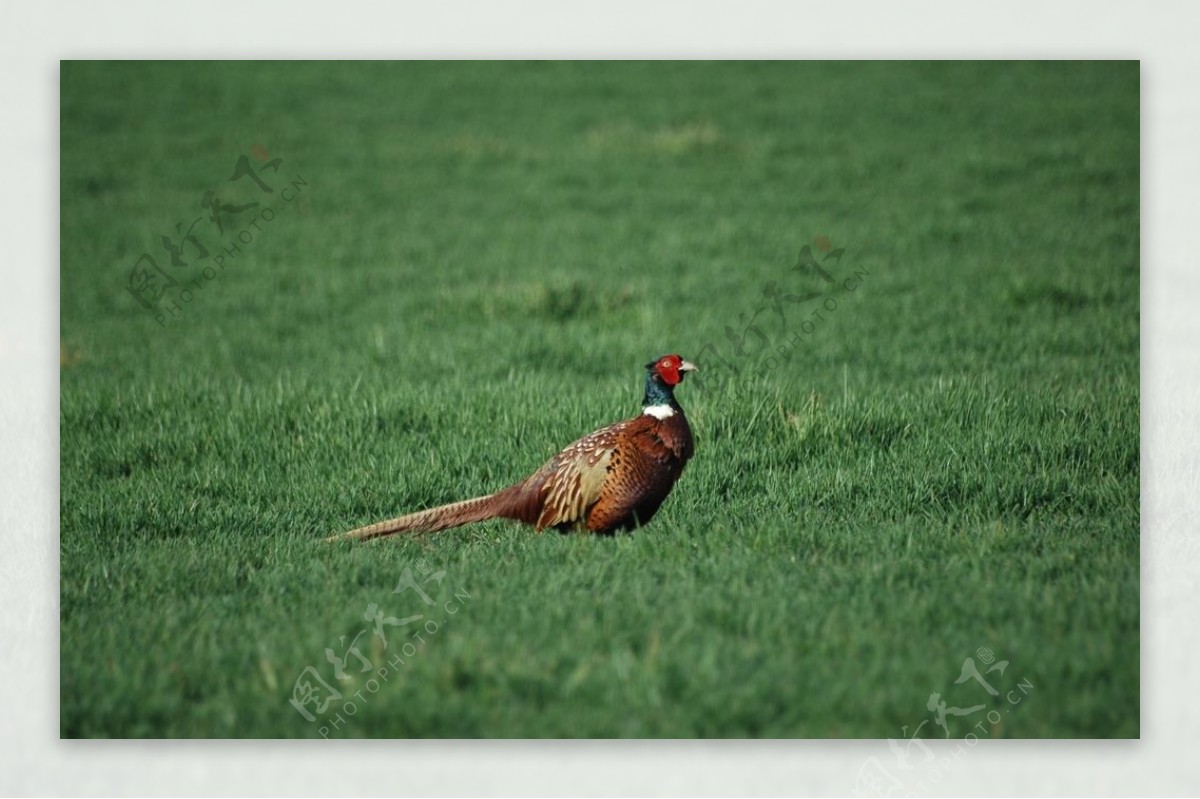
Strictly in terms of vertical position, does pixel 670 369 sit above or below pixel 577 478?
above

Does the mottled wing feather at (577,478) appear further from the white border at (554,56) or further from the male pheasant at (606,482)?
the white border at (554,56)

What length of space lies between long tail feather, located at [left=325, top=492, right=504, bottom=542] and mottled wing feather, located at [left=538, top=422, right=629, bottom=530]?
0.74ft

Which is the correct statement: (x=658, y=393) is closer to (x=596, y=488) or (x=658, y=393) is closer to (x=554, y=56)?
(x=596, y=488)

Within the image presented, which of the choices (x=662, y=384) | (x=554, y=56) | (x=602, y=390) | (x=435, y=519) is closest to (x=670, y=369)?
(x=662, y=384)

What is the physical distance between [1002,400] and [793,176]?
5044mm

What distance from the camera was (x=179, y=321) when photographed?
Result: 323 inches

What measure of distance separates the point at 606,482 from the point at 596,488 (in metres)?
0.05

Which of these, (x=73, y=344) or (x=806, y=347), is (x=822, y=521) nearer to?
(x=806, y=347)

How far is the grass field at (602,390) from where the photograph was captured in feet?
13.0

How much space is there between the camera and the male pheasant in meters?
4.68

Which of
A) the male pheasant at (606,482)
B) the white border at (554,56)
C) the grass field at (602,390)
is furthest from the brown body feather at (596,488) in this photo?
the white border at (554,56)

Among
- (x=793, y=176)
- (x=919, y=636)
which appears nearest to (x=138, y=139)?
(x=793, y=176)

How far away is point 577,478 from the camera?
4734 mm

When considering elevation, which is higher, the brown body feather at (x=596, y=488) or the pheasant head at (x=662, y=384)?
the pheasant head at (x=662, y=384)
